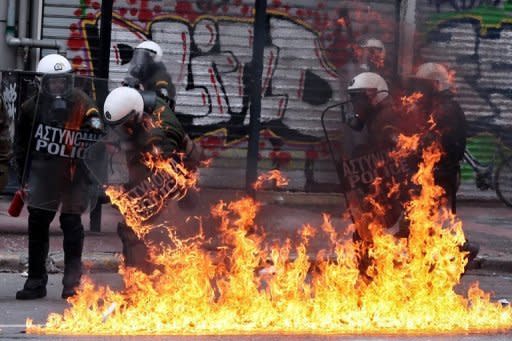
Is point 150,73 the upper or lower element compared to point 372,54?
lower

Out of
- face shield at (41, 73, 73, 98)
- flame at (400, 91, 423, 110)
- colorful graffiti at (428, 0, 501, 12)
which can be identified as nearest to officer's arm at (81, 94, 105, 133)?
face shield at (41, 73, 73, 98)

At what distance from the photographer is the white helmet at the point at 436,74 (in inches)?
340

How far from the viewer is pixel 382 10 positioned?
9.62m

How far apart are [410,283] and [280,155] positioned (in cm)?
362

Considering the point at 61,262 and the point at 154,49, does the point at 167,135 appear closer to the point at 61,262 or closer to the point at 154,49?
the point at 61,262

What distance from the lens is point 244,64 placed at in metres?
11.4

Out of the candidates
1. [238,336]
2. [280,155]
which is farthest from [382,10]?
[238,336]

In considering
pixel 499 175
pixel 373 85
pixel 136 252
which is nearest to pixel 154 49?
pixel 373 85

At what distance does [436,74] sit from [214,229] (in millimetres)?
2035

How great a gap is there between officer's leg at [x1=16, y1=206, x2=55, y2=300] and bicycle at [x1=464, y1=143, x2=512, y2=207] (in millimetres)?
5969

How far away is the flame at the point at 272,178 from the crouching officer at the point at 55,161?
2.19 metres

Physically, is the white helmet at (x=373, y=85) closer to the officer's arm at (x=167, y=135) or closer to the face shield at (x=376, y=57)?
the face shield at (x=376, y=57)

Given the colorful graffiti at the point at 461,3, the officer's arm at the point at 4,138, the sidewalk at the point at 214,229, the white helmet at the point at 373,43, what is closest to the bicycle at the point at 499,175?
the sidewalk at the point at 214,229

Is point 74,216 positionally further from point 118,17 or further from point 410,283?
point 118,17
